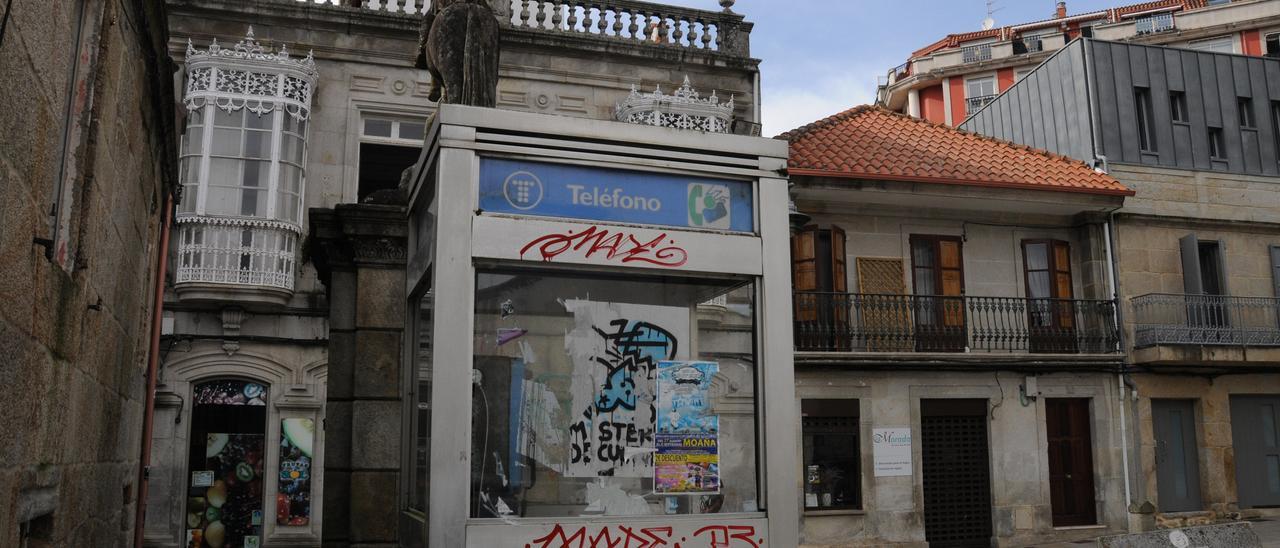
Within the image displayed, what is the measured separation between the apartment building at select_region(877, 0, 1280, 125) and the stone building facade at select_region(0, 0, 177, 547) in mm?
43736

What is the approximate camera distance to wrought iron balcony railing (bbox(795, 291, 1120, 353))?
18312mm

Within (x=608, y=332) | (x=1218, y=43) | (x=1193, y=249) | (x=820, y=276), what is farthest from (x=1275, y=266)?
(x=1218, y=43)

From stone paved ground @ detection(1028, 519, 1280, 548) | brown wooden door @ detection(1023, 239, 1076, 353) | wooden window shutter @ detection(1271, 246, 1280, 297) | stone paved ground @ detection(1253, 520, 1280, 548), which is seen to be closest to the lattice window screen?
brown wooden door @ detection(1023, 239, 1076, 353)

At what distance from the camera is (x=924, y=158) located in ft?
64.7

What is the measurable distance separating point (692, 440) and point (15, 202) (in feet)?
9.72

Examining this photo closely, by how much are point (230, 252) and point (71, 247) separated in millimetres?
10794

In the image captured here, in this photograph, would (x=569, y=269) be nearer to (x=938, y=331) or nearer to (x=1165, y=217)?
(x=938, y=331)

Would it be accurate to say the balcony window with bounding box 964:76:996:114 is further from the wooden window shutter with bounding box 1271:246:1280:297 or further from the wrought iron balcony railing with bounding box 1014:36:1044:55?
the wooden window shutter with bounding box 1271:246:1280:297

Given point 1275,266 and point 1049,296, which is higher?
point 1275,266

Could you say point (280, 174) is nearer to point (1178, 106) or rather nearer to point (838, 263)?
point (838, 263)

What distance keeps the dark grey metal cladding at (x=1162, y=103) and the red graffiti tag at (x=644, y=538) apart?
57.9 feet

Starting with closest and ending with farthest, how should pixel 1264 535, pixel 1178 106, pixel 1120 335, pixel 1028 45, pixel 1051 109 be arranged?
pixel 1264 535
pixel 1120 335
pixel 1178 106
pixel 1051 109
pixel 1028 45

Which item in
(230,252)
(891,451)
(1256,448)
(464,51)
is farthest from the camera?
(1256,448)

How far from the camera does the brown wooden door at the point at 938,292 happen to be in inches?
741
